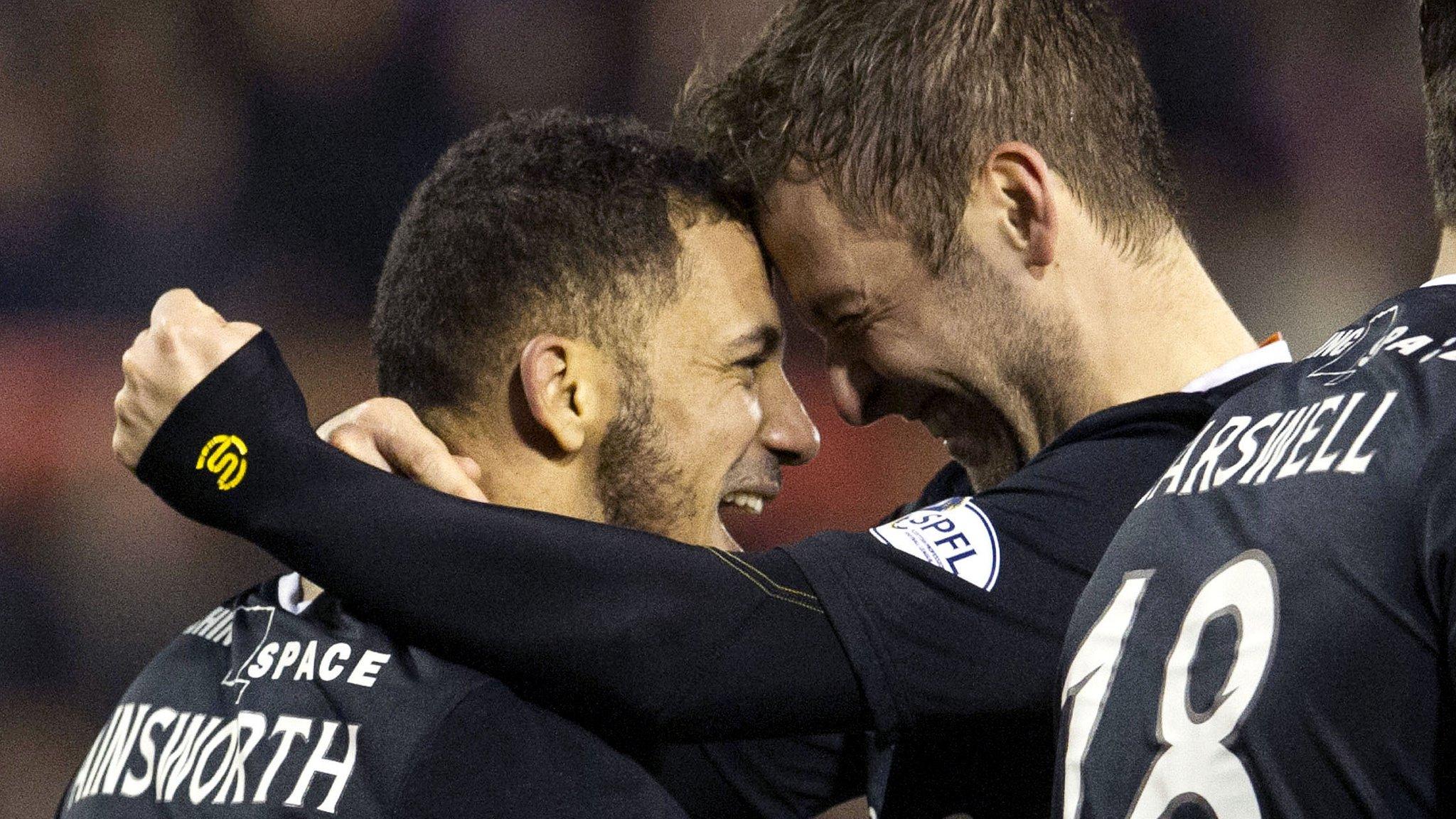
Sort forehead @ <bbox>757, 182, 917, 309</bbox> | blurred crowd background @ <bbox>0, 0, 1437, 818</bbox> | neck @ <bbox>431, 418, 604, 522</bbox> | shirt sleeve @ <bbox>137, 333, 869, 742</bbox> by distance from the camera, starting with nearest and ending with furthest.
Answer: shirt sleeve @ <bbox>137, 333, 869, 742</bbox> → neck @ <bbox>431, 418, 604, 522</bbox> → forehead @ <bbox>757, 182, 917, 309</bbox> → blurred crowd background @ <bbox>0, 0, 1437, 818</bbox>

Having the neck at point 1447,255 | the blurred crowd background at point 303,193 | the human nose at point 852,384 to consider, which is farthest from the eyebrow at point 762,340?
the blurred crowd background at point 303,193

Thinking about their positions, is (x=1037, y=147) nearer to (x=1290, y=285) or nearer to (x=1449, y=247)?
(x=1449, y=247)

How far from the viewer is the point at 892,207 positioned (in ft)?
7.23

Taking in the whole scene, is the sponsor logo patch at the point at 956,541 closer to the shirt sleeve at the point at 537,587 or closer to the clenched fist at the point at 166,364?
the shirt sleeve at the point at 537,587

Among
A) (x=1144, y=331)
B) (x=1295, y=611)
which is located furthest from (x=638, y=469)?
(x=1295, y=611)

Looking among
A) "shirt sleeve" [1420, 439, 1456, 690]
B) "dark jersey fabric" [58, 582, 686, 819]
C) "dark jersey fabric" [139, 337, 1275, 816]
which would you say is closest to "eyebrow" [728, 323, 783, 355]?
"dark jersey fabric" [139, 337, 1275, 816]

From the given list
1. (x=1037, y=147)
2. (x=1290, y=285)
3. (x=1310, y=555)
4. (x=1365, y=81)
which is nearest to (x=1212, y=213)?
(x=1290, y=285)

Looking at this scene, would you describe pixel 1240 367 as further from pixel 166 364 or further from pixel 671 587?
pixel 166 364

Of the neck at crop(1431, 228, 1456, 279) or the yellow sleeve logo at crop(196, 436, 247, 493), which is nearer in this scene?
the neck at crop(1431, 228, 1456, 279)

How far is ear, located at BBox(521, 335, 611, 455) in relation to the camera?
206 centimetres

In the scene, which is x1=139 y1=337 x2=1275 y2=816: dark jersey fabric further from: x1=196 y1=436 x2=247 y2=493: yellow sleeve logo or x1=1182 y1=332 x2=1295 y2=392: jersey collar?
x1=1182 y1=332 x2=1295 y2=392: jersey collar

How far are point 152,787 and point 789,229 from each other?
1.16 meters

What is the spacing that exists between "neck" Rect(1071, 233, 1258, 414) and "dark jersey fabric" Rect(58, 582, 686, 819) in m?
0.90

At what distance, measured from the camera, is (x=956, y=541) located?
72.4 inches
